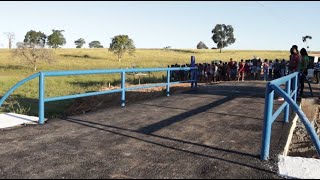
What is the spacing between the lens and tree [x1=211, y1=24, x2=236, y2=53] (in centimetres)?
13475

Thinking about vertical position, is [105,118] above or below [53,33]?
below

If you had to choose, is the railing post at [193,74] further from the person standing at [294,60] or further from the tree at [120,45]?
the tree at [120,45]

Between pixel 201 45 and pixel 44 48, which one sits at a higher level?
pixel 201 45

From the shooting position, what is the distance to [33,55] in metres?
53.8

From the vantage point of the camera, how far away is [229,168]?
4.46 metres

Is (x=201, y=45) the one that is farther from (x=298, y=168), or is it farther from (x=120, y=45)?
(x=298, y=168)

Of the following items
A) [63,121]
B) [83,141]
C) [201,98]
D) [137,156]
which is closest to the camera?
[137,156]

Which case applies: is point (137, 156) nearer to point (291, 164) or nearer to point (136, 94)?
point (291, 164)

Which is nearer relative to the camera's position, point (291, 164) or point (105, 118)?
point (291, 164)

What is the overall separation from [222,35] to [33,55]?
9202 centimetres

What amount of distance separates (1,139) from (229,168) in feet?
11.2

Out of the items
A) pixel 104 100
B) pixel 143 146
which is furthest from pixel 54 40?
pixel 143 146

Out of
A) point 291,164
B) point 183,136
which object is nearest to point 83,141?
point 183,136

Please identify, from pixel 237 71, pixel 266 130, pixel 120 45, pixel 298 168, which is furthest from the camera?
pixel 120 45
